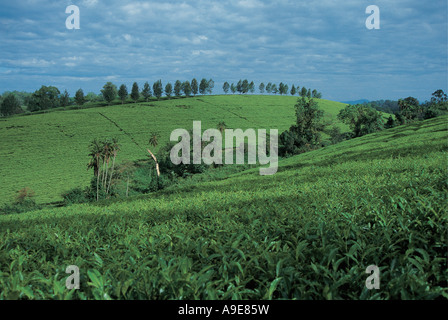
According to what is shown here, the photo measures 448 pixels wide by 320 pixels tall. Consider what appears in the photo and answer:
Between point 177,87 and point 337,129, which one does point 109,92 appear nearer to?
point 177,87

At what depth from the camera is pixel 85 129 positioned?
85.5m

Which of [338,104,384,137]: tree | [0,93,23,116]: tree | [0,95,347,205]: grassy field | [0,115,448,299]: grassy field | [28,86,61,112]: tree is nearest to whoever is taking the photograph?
[0,115,448,299]: grassy field

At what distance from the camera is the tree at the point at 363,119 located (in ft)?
224

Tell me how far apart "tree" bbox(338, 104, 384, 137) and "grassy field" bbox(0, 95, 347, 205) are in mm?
18882

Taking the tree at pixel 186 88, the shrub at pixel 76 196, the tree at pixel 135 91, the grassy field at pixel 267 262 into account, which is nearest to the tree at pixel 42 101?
the tree at pixel 135 91

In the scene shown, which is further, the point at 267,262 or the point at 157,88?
the point at 157,88

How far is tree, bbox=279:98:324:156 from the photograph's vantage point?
7000 centimetres

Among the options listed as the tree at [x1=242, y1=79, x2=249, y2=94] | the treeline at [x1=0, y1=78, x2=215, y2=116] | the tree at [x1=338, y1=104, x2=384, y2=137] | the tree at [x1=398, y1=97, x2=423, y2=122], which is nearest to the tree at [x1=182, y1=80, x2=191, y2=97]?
the treeline at [x1=0, y1=78, x2=215, y2=116]

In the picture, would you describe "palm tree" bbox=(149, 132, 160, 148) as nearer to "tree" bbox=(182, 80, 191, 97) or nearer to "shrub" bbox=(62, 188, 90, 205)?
"shrub" bbox=(62, 188, 90, 205)

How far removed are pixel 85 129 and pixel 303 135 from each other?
196 feet

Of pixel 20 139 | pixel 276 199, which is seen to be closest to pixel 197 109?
pixel 20 139

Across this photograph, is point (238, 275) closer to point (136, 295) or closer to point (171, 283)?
point (171, 283)

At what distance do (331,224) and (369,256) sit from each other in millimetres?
838

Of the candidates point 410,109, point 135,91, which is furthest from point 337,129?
point 135,91
